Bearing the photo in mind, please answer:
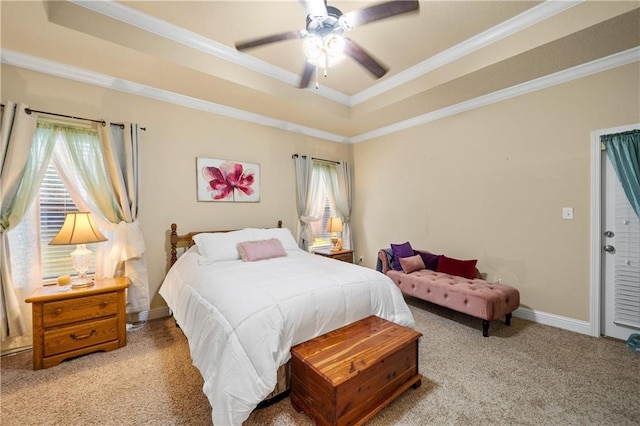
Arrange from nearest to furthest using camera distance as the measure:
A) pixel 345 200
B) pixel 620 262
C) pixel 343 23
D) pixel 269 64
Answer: pixel 343 23 < pixel 620 262 < pixel 269 64 < pixel 345 200

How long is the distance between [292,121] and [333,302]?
3.10 m

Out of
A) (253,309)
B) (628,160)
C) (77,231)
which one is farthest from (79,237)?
(628,160)

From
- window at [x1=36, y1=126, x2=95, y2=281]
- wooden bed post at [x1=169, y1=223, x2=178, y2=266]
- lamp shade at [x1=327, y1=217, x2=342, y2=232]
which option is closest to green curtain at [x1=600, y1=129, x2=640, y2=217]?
lamp shade at [x1=327, y1=217, x2=342, y2=232]

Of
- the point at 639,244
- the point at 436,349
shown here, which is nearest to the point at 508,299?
the point at 436,349

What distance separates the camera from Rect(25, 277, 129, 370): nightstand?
2.12 meters

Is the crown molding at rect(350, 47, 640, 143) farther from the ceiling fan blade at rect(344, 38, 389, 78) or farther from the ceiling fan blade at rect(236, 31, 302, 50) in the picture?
the ceiling fan blade at rect(236, 31, 302, 50)

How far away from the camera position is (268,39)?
189 centimetres

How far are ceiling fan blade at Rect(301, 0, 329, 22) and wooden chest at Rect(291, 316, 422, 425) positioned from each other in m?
2.18

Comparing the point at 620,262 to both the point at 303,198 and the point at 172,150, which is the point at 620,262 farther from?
the point at 172,150

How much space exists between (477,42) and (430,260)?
260 centimetres

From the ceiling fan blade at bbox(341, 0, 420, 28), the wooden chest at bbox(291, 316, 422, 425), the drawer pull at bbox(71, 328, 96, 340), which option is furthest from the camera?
the drawer pull at bbox(71, 328, 96, 340)

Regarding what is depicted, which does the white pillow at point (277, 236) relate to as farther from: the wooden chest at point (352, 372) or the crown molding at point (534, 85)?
the crown molding at point (534, 85)

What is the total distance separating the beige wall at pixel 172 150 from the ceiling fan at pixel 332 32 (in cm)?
180

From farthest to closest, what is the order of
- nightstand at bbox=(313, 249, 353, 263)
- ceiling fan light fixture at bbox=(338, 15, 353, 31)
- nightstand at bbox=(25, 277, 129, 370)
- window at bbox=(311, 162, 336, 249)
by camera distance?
window at bbox=(311, 162, 336, 249) → nightstand at bbox=(313, 249, 353, 263) → nightstand at bbox=(25, 277, 129, 370) → ceiling fan light fixture at bbox=(338, 15, 353, 31)
